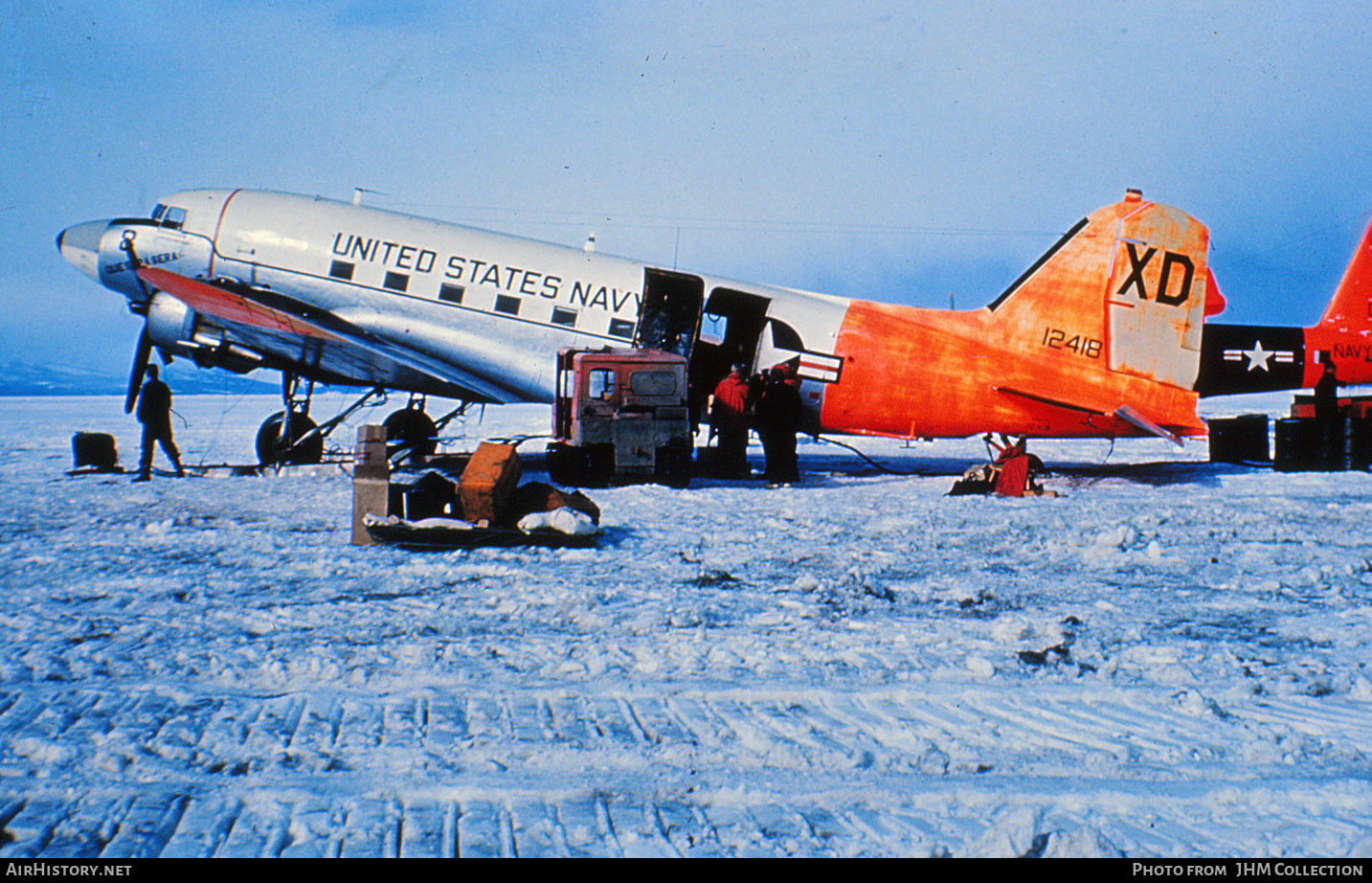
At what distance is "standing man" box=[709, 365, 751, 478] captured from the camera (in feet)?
37.9

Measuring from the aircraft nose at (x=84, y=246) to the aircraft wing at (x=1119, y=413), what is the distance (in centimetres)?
1406

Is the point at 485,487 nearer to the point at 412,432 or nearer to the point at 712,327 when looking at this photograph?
the point at 712,327

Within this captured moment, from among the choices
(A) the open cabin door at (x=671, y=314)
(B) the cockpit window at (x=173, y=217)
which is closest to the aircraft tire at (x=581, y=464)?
(A) the open cabin door at (x=671, y=314)

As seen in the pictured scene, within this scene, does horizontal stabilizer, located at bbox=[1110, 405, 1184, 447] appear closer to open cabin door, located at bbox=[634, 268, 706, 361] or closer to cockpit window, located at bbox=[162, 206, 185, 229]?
open cabin door, located at bbox=[634, 268, 706, 361]

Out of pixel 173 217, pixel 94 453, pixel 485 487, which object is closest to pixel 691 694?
pixel 485 487

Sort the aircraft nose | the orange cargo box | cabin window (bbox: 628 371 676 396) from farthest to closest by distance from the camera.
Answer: the aircraft nose < cabin window (bbox: 628 371 676 396) < the orange cargo box

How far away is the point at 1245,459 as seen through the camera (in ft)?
46.1

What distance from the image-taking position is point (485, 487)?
6602mm

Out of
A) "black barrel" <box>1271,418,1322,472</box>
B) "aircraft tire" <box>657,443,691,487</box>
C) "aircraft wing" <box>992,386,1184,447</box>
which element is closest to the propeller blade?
"aircraft tire" <box>657,443,691,487</box>

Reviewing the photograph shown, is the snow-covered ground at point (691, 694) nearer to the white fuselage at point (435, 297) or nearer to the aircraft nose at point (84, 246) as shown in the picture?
the white fuselage at point (435, 297)

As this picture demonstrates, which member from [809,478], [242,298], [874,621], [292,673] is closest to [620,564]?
[874,621]

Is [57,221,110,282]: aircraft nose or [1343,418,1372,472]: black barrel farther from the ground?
[57,221,110,282]: aircraft nose

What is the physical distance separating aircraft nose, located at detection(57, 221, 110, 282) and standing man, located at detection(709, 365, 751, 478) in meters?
10.3

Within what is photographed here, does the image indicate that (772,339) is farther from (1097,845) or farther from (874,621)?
(1097,845)
